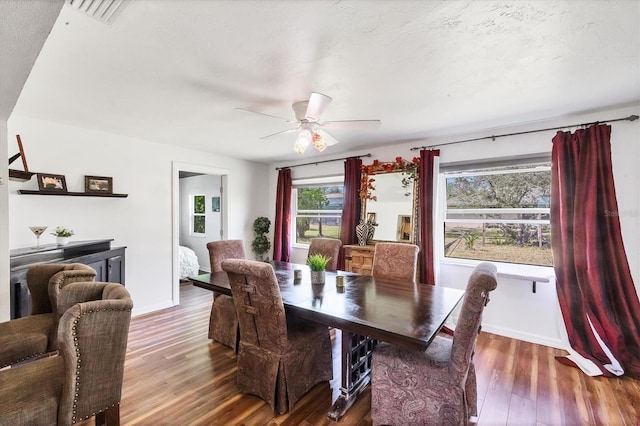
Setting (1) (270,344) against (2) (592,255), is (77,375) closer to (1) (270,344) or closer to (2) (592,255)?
(1) (270,344)

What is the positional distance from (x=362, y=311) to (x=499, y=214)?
8.22 ft

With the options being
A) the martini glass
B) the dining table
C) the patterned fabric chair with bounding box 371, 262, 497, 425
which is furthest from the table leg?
the martini glass

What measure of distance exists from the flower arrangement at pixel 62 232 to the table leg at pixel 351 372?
3.08 meters

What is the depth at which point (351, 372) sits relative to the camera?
6.71ft

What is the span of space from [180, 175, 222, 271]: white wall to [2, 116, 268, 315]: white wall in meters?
1.48

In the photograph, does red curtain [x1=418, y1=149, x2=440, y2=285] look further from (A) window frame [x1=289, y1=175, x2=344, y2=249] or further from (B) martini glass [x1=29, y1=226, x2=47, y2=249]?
(B) martini glass [x1=29, y1=226, x2=47, y2=249]

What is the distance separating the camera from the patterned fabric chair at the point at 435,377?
4.98 ft

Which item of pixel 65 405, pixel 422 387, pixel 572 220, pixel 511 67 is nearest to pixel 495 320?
pixel 572 220

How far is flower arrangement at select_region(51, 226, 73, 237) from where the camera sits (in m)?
2.94

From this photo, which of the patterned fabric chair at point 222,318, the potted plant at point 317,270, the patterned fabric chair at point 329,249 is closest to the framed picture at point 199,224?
the patterned fabric chair at point 222,318

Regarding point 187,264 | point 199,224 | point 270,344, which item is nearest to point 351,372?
point 270,344

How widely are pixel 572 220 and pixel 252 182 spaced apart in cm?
465

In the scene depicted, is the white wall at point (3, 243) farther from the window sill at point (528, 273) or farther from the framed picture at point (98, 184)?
the window sill at point (528, 273)

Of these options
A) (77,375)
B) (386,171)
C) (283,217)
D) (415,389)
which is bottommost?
(415,389)
